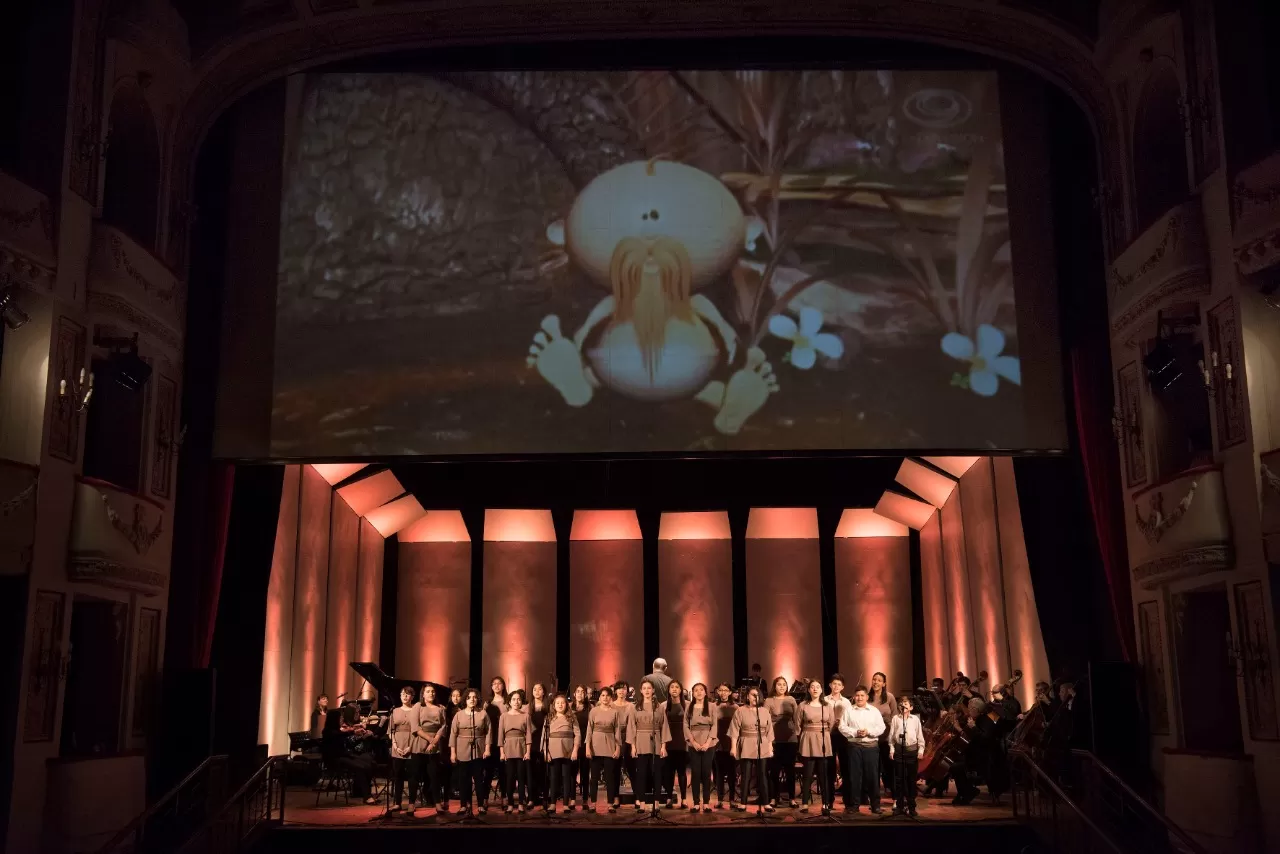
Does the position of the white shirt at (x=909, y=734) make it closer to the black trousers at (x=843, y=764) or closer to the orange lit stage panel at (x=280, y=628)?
the black trousers at (x=843, y=764)

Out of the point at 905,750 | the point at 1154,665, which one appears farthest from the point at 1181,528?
the point at 905,750

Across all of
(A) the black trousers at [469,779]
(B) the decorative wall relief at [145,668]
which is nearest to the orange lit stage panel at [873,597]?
(A) the black trousers at [469,779]

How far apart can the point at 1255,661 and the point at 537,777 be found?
7.38 m

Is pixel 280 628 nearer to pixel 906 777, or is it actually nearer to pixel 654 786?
pixel 654 786

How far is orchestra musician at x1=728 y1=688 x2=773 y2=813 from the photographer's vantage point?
481 inches

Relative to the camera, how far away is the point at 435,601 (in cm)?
2042

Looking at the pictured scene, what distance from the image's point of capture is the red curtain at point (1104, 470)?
487 inches

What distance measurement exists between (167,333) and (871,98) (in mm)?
8298

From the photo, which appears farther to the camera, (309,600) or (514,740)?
(309,600)

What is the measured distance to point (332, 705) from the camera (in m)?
17.6

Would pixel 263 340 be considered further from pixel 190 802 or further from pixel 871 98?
pixel 871 98

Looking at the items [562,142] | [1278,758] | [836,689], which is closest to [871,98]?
[562,142]

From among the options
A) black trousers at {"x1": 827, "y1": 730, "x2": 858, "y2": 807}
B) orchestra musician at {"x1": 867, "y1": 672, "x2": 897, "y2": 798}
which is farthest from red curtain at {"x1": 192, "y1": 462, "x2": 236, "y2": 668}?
orchestra musician at {"x1": 867, "y1": 672, "x2": 897, "y2": 798}

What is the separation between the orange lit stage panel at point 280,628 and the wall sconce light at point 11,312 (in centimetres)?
427
